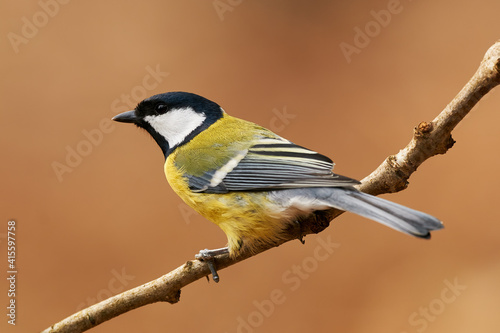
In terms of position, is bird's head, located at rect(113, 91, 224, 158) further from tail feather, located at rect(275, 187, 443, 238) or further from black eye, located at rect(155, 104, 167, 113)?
tail feather, located at rect(275, 187, 443, 238)

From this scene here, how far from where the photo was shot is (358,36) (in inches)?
123

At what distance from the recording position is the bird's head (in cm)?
187

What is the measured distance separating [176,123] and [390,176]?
2.80 ft

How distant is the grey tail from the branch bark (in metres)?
0.12

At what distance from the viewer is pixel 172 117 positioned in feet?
6.17

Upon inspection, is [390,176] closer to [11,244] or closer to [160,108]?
[160,108]

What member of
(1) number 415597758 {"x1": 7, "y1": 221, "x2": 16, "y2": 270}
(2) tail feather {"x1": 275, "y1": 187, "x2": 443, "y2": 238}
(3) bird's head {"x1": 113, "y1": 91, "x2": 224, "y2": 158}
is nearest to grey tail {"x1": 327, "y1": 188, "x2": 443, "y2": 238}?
(2) tail feather {"x1": 275, "y1": 187, "x2": 443, "y2": 238}

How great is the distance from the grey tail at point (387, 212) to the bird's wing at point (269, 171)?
0.18 ft

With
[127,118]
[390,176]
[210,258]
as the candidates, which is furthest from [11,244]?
Answer: [390,176]

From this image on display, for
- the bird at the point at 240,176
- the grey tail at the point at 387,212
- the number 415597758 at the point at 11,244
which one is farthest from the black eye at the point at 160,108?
the number 415597758 at the point at 11,244

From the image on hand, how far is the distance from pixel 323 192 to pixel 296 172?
0.13 metres

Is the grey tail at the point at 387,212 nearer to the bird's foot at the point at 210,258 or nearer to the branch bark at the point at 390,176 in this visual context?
the branch bark at the point at 390,176

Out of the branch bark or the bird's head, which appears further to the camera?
the bird's head

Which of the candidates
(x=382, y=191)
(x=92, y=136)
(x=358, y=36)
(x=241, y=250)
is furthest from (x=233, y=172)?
(x=358, y=36)
